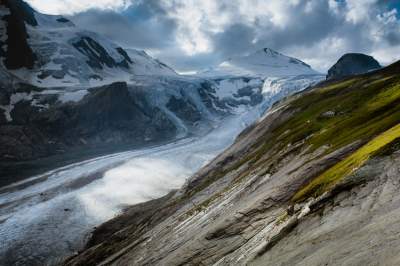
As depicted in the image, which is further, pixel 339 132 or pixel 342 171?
pixel 339 132

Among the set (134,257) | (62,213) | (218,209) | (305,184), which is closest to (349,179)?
(305,184)

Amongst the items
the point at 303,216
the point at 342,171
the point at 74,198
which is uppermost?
the point at 342,171

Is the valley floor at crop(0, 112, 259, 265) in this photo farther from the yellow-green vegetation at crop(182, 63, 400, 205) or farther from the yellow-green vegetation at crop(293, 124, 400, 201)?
the yellow-green vegetation at crop(293, 124, 400, 201)

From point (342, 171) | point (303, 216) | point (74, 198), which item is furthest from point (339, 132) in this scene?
point (74, 198)

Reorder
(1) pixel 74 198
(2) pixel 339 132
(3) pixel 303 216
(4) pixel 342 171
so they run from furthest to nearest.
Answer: (1) pixel 74 198 < (2) pixel 339 132 < (4) pixel 342 171 < (3) pixel 303 216

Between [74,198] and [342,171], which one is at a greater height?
[342,171]

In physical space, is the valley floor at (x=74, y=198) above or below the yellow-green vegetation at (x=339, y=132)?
below

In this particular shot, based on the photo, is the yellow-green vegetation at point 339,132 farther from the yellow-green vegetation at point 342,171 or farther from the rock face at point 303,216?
the rock face at point 303,216

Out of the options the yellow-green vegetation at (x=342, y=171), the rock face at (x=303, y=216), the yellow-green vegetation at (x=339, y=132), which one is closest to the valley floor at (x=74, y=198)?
the rock face at (x=303, y=216)

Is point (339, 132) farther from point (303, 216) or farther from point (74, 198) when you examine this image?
point (74, 198)

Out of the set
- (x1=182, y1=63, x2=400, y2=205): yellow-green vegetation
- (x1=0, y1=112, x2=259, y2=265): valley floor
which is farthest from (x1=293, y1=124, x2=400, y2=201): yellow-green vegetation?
(x1=0, y1=112, x2=259, y2=265): valley floor

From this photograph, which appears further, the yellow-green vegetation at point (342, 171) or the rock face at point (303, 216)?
the yellow-green vegetation at point (342, 171)
